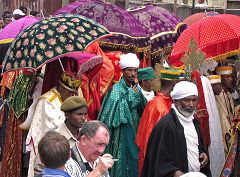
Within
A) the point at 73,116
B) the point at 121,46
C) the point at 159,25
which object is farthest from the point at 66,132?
the point at 159,25

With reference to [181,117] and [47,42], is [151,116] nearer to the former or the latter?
[181,117]

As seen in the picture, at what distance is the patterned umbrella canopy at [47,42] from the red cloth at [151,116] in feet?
3.11

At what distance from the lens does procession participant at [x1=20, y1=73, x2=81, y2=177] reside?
288 inches

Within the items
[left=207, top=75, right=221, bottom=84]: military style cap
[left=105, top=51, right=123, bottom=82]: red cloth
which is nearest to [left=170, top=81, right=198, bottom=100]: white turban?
[left=207, top=75, right=221, bottom=84]: military style cap

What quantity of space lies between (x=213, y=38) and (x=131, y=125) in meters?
1.56

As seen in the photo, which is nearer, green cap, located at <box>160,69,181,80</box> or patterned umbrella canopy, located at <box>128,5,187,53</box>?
green cap, located at <box>160,69,181,80</box>

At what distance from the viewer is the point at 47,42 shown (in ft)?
25.4

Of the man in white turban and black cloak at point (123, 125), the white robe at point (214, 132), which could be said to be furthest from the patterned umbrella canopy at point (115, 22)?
the white robe at point (214, 132)

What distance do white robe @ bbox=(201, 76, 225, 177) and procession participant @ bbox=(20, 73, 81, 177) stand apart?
4.94ft

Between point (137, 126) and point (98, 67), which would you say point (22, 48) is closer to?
point (98, 67)

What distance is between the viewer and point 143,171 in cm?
763

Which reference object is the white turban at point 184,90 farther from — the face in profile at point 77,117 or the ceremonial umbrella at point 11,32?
the ceremonial umbrella at point 11,32

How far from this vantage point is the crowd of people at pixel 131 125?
579 centimetres

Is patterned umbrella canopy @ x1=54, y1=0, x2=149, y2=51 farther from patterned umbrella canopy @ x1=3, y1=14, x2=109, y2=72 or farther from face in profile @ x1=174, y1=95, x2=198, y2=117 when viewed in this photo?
face in profile @ x1=174, y1=95, x2=198, y2=117
